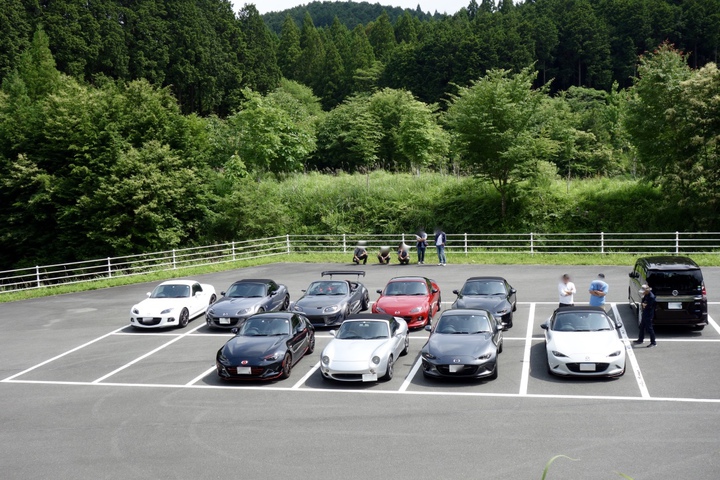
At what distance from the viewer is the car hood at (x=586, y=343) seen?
14.3 m

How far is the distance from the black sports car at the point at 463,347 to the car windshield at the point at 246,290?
7113mm

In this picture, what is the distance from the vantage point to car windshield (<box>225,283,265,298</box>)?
21.0 m

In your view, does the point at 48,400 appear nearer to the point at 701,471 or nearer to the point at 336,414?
the point at 336,414

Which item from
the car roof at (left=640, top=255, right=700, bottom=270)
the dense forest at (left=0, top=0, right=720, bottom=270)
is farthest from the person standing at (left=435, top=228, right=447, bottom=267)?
the car roof at (left=640, top=255, right=700, bottom=270)

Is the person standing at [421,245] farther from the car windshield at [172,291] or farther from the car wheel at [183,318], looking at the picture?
the car wheel at [183,318]

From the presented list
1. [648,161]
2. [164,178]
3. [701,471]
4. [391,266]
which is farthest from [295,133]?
[701,471]

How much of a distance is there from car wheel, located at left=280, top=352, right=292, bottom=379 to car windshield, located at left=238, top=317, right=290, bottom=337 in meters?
0.88

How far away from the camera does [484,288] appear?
781 inches

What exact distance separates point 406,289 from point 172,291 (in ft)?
25.4

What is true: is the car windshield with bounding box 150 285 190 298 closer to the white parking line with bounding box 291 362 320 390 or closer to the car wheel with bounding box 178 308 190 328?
the car wheel with bounding box 178 308 190 328

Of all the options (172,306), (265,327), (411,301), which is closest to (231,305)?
(172,306)

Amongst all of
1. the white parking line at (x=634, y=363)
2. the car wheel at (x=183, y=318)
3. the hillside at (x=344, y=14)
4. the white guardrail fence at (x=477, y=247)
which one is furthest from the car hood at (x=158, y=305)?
the hillside at (x=344, y=14)

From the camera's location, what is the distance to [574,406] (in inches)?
494

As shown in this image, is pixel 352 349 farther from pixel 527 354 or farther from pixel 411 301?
pixel 411 301
